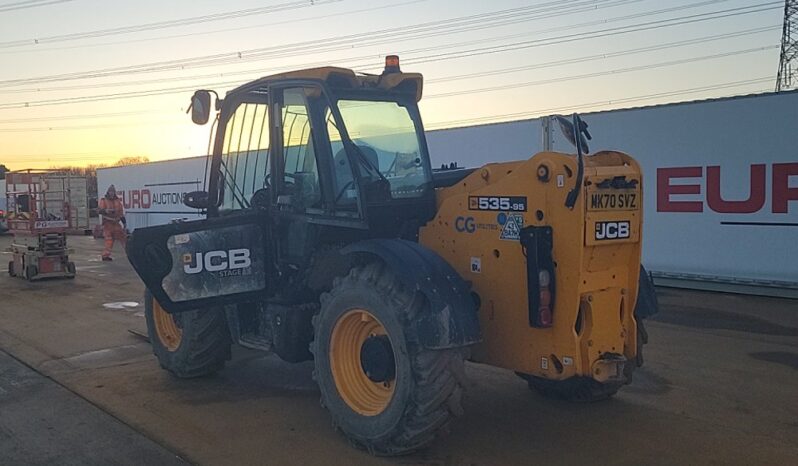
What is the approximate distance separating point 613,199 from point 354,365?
211cm

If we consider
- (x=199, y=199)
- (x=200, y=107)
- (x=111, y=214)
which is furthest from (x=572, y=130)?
(x=111, y=214)

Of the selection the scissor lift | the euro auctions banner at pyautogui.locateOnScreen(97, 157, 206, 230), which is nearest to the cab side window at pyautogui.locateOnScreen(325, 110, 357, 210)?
the scissor lift

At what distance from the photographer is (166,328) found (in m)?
7.31

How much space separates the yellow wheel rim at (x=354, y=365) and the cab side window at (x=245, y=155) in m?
1.62

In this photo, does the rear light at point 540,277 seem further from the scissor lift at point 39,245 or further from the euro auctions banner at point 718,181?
the scissor lift at point 39,245

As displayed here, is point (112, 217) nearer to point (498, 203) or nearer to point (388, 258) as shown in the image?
point (388, 258)

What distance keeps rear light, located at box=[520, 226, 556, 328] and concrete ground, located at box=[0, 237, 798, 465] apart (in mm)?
974

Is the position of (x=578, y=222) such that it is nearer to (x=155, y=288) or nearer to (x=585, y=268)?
(x=585, y=268)

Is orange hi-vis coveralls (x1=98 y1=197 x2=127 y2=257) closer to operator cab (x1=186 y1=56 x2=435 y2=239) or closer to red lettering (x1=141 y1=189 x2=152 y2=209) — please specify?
red lettering (x1=141 y1=189 x2=152 y2=209)

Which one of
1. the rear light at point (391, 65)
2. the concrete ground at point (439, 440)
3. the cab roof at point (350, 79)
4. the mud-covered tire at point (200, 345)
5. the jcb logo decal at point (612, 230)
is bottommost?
the concrete ground at point (439, 440)

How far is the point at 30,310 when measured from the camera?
37.0 ft

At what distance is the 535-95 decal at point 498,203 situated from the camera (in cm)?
478

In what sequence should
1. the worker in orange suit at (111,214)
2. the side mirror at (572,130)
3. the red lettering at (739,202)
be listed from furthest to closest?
the worker in orange suit at (111,214), the red lettering at (739,202), the side mirror at (572,130)

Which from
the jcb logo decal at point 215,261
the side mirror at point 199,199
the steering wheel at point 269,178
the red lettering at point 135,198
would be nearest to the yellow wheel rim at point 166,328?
the side mirror at point 199,199
